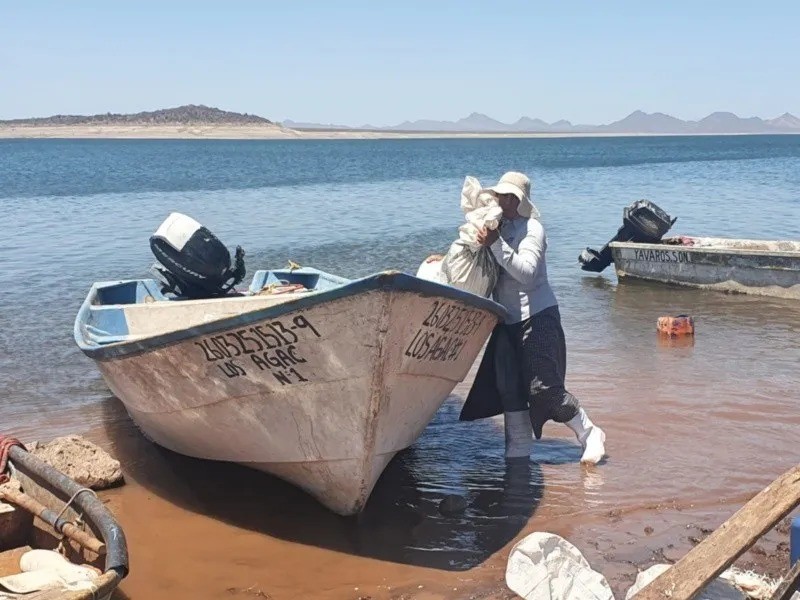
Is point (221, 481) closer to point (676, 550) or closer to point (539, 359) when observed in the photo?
point (539, 359)

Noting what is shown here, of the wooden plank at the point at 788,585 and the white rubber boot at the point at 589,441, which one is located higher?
the wooden plank at the point at 788,585

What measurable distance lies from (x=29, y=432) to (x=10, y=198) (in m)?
29.8

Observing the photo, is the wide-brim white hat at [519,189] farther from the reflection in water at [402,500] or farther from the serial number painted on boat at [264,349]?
the reflection in water at [402,500]

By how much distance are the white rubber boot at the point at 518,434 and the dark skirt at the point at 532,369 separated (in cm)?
11

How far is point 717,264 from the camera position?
43.4ft

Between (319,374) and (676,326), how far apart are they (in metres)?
6.47

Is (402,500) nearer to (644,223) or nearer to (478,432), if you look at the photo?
(478,432)

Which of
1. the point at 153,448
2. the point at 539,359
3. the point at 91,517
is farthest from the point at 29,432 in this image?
the point at 539,359

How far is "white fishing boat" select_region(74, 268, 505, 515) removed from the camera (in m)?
4.93

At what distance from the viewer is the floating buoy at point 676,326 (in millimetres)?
10523

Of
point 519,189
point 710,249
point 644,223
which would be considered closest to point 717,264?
point 710,249

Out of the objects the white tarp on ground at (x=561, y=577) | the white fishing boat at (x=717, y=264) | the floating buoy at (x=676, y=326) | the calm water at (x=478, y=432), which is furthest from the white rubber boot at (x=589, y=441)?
the white fishing boat at (x=717, y=264)

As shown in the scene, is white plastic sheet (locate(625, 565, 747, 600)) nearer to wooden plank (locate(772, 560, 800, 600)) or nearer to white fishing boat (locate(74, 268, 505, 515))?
wooden plank (locate(772, 560, 800, 600))

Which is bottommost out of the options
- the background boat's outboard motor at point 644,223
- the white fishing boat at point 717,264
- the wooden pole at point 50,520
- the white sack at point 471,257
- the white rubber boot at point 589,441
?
the white rubber boot at point 589,441
